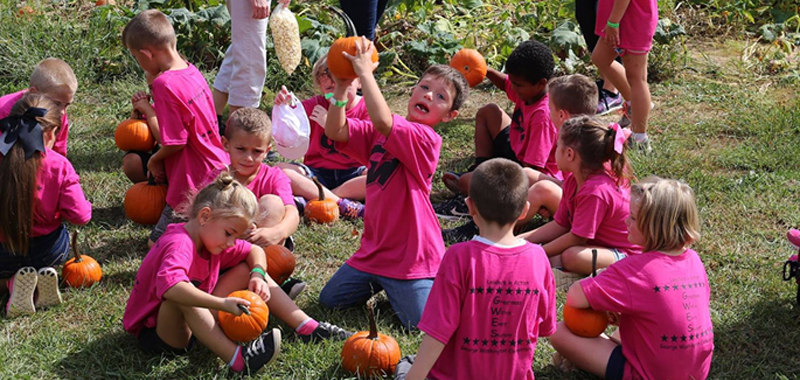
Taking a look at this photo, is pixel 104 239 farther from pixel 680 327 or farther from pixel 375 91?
pixel 680 327

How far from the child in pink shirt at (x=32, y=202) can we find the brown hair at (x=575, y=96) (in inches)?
126

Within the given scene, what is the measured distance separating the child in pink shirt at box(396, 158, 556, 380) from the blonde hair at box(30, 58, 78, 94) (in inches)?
141

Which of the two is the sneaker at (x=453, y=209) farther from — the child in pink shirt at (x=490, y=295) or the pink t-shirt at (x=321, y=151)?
the child in pink shirt at (x=490, y=295)

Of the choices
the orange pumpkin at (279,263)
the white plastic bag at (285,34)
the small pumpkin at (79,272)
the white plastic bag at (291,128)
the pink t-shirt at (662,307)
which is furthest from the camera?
the white plastic bag at (285,34)

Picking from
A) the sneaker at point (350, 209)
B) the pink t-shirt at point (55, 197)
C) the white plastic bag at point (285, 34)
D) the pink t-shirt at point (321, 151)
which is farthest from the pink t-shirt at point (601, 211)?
the pink t-shirt at point (55, 197)

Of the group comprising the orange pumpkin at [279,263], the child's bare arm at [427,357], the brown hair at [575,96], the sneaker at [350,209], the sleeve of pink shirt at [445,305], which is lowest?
the sneaker at [350,209]

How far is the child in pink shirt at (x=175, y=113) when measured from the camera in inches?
212

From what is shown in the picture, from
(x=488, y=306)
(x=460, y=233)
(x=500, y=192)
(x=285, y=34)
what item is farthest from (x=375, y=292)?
(x=285, y=34)

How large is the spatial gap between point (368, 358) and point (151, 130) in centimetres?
303

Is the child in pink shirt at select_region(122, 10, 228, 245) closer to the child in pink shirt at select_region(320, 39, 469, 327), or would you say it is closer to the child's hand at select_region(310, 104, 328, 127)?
the child's hand at select_region(310, 104, 328, 127)

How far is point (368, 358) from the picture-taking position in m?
4.00

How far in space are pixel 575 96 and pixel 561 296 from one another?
4.87 ft

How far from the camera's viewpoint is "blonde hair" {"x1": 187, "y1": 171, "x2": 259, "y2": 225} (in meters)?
4.14

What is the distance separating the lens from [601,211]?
4941mm
